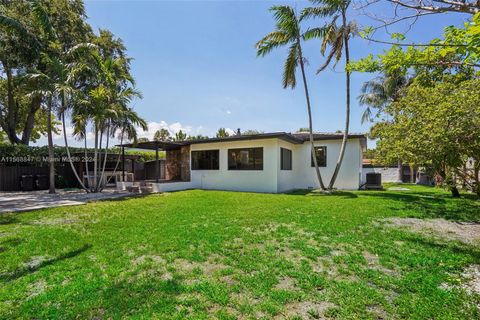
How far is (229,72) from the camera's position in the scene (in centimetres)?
1305

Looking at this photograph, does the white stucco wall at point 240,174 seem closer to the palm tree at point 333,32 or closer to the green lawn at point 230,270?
the palm tree at point 333,32

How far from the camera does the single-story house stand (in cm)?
1280

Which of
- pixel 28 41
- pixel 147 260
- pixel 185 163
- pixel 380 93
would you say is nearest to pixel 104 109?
pixel 28 41

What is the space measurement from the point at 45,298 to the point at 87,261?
1.01 meters

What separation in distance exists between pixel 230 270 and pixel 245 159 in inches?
406

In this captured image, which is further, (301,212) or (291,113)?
(291,113)

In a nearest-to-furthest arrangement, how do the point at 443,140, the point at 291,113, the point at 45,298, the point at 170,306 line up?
the point at 170,306 < the point at 45,298 < the point at 443,140 < the point at 291,113

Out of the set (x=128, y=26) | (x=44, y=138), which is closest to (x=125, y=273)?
(x=128, y=26)

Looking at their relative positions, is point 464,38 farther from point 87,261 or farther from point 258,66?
point 258,66

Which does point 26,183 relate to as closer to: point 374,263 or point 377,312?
point 374,263

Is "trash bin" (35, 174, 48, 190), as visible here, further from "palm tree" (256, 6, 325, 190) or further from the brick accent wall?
"palm tree" (256, 6, 325, 190)

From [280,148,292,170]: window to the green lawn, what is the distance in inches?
276

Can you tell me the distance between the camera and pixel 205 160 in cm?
1501

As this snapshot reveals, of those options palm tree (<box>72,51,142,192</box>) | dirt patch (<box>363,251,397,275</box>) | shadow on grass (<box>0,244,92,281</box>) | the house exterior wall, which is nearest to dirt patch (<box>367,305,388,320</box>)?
dirt patch (<box>363,251,397,275</box>)
